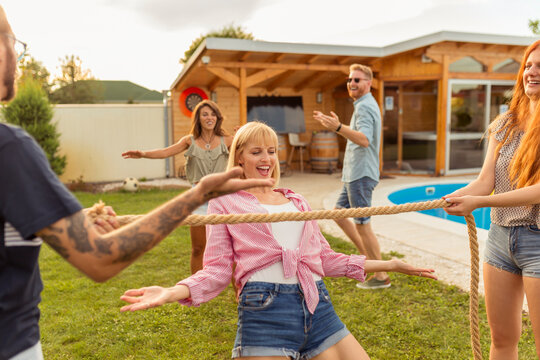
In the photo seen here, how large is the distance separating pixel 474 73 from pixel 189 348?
10.5 metres

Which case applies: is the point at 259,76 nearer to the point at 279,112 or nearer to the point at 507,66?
the point at 279,112

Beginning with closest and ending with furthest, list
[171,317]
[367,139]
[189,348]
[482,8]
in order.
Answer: [189,348] < [171,317] < [367,139] < [482,8]

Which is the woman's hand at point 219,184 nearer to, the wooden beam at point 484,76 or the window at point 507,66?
the wooden beam at point 484,76

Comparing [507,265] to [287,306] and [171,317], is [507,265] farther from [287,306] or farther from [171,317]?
[171,317]

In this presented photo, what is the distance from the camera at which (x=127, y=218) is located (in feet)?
4.76

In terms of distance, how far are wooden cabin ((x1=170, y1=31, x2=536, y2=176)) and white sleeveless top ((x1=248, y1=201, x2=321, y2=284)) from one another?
7.84m

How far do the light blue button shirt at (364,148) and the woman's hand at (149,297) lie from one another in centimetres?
271

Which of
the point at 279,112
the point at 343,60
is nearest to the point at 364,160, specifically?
the point at 343,60

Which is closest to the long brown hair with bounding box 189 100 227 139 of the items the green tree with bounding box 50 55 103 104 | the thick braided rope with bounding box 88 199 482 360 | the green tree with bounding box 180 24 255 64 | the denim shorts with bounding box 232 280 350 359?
the thick braided rope with bounding box 88 199 482 360

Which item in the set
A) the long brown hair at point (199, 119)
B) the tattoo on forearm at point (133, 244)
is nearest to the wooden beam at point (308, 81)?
the long brown hair at point (199, 119)

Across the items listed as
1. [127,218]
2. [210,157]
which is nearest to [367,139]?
[210,157]

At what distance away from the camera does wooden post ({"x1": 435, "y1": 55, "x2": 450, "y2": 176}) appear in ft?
35.6

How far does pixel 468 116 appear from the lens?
452 inches

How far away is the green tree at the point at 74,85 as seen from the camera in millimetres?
35500
